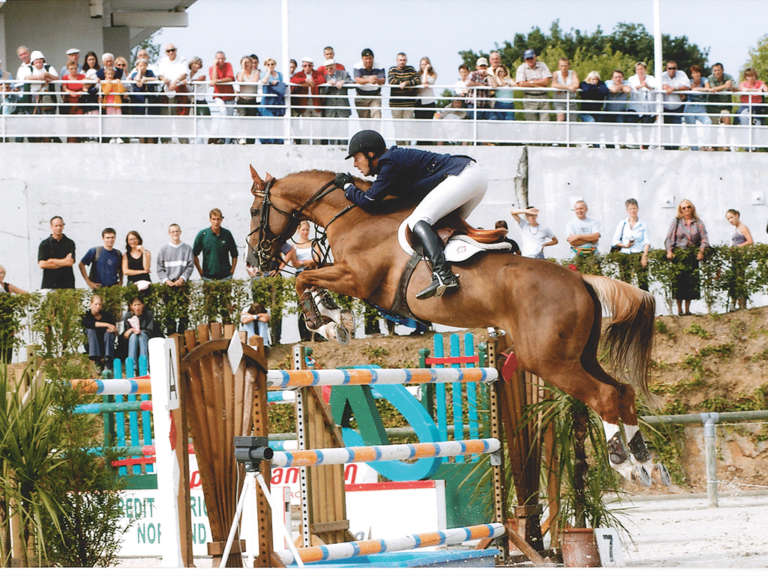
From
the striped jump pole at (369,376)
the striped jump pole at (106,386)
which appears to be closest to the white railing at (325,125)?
the striped jump pole at (369,376)

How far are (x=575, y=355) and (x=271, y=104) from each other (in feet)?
31.4

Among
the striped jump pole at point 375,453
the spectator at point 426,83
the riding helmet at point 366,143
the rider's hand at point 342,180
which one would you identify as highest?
the spectator at point 426,83

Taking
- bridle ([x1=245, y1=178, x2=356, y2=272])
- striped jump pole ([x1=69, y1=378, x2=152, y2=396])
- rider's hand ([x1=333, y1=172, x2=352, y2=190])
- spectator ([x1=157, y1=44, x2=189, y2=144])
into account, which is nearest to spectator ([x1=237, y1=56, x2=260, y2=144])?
spectator ([x1=157, y1=44, x2=189, y2=144])

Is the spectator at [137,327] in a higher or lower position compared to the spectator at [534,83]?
lower

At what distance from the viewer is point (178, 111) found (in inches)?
553

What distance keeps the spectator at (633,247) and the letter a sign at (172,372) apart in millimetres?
8548

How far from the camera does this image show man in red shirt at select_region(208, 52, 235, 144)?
535 inches

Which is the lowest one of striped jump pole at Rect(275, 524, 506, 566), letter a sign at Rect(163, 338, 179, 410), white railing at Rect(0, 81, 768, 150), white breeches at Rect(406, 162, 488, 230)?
striped jump pole at Rect(275, 524, 506, 566)

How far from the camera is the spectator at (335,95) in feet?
45.4

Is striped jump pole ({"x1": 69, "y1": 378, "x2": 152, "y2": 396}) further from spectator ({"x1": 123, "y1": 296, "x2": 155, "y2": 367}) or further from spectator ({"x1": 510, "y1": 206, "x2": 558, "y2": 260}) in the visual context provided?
spectator ({"x1": 510, "y1": 206, "x2": 558, "y2": 260})

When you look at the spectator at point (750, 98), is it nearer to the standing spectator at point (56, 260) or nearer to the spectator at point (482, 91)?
the spectator at point (482, 91)

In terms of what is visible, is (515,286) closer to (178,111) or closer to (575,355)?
(575,355)

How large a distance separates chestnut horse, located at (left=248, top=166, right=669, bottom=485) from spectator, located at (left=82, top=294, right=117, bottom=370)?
4858mm

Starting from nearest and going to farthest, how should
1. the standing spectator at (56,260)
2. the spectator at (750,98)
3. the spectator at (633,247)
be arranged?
the standing spectator at (56,260), the spectator at (633,247), the spectator at (750,98)
